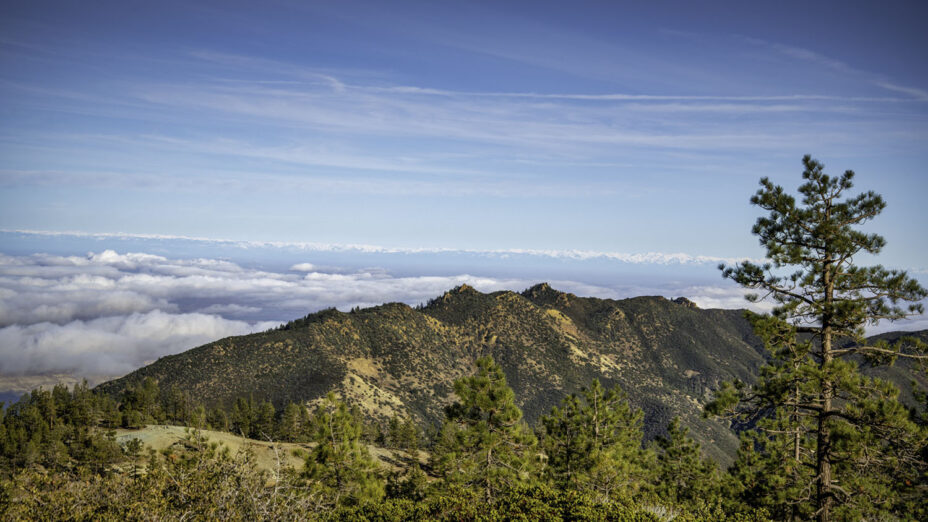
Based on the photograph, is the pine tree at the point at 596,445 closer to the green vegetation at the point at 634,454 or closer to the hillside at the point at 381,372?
the green vegetation at the point at 634,454

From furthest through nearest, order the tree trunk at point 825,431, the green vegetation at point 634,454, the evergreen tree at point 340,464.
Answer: the evergreen tree at point 340,464 → the tree trunk at point 825,431 → the green vegetation at point 634,454

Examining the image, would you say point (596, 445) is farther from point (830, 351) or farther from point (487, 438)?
point (830, 351)

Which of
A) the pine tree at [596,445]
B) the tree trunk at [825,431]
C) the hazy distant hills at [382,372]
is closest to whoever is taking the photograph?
the tree trunk at [825,431]

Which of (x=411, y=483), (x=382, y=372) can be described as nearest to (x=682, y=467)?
(x=411, y=483)

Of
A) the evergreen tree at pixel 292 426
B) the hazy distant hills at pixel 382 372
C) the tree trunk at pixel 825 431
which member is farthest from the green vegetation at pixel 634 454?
the hazy distant hills at pixel 382 372

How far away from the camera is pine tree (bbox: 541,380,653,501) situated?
2733 centimetres

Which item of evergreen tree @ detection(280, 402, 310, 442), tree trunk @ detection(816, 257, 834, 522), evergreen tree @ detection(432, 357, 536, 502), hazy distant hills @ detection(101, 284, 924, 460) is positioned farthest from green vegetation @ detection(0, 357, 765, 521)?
hazy distant hills @ detection(101, 284, 924, 460)

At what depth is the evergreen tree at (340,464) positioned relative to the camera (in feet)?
80.6

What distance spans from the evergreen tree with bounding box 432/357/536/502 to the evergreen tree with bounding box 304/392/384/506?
396 cm

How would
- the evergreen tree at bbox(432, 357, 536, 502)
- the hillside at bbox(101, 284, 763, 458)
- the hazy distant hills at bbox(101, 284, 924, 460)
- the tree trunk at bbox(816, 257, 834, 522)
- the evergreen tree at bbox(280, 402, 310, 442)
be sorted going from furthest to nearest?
the hazy distant hills at bbox(101, 284, 924, 460)
the hillside at bbox(101, 284, 763, 458)
the evergreen tree at bbox(280, 402, 310, 442)
the evergreen tree at bbox(432, 357, 536, 502)
the tree trunk at bbox(816, 257, 834, 522)

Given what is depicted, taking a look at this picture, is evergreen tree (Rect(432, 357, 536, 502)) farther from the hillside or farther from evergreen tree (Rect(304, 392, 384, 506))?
the hillside

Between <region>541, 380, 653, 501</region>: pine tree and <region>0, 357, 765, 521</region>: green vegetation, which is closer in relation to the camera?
<region>0, 357, 765, 521</region>: green vegetation

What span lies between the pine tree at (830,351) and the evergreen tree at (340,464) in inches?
686

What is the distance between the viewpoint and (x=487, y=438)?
77.5 feet
